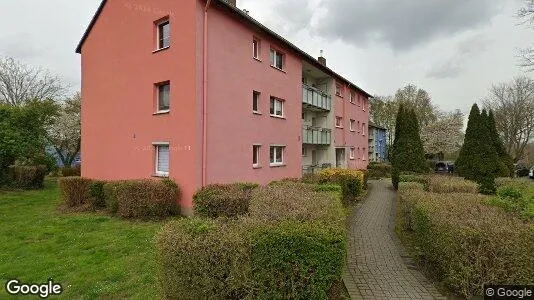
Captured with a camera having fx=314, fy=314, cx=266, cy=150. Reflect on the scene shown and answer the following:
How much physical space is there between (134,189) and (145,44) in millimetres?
6370

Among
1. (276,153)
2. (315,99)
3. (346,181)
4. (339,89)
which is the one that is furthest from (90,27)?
(339,89)

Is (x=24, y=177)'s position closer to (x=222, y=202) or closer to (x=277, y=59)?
(x=277, y=59)

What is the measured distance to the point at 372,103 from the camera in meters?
58.2

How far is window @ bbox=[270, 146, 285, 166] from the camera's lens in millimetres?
16656

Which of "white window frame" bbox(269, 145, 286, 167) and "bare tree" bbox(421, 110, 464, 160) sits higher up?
"bare tree" bbox(421, 110, 464, 160)

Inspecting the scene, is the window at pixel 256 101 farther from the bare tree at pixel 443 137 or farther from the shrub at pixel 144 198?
the bare tree at pixel 443 137

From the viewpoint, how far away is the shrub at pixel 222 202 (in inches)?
333

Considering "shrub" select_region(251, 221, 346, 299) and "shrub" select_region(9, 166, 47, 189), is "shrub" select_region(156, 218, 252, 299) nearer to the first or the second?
"shrub" select_region(251, 221, 346, 299)

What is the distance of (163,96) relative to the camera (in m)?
13.0

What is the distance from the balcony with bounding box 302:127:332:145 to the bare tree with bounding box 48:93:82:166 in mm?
22708

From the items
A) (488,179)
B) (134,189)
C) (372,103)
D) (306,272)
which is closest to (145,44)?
(134,189)

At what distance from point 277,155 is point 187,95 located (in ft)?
23.0

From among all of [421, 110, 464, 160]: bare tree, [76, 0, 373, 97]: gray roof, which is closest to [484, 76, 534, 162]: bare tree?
[421, 110, 464, 160]: bare tree

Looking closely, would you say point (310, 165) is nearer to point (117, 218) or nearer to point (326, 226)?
point (117, 218)
